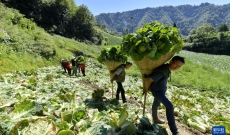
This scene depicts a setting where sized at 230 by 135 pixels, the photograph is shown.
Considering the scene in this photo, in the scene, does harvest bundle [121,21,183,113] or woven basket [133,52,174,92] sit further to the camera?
woven basket [133,52,174,92]

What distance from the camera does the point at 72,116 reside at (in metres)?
4.26

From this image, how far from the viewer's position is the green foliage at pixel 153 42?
4109 millimetres

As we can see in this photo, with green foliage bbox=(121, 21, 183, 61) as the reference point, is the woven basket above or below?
below

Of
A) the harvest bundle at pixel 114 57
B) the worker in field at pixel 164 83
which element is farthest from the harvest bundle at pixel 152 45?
the harvest bundle at pixel 114 57

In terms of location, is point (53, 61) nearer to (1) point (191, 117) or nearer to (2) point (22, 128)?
(1) point (191, 117)

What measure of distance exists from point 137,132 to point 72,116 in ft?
4.04

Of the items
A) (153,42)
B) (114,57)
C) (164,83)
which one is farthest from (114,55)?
(153,42)

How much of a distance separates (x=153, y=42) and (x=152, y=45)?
6cm

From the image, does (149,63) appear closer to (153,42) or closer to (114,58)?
(153,42)

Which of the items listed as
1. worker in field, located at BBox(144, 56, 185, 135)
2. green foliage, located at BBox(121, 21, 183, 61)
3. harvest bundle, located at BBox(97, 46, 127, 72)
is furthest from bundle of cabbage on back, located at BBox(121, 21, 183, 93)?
harvest bundle, located at BBox(97, 46, 127, 72)

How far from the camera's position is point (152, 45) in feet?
13.5

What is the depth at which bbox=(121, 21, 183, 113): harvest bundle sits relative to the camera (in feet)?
13.5

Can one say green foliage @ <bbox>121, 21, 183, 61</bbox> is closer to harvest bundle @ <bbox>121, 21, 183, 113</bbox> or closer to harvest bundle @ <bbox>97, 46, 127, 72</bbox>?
harvest bundle @ <bbox>121, 21, 183, 113</bbox>

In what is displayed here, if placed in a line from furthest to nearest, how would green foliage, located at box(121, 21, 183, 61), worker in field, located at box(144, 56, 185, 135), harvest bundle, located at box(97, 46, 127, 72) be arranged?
harvest bundle, located at box(97, 46, 127, 72) < worker in field, located at box(144, 56, 185, 135) < green foliage, located at box(121, 21, 183, 61)
